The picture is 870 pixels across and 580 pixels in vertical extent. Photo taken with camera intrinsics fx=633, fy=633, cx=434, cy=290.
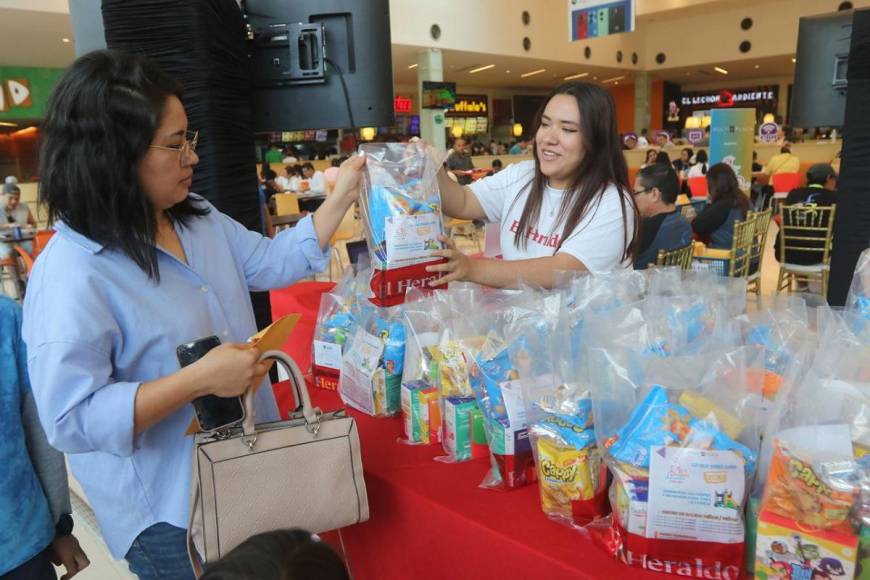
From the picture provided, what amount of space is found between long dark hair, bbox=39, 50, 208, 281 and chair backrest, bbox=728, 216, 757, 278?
411cm

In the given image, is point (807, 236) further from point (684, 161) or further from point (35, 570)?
point (684, 161)

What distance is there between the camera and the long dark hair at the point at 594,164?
1646 mm

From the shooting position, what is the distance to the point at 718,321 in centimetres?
121

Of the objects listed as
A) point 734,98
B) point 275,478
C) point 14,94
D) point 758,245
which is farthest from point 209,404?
point 734,98

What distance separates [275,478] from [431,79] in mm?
12389

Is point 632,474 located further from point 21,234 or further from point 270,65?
point 21,234

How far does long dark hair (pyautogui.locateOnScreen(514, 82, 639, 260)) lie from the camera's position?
165 cm

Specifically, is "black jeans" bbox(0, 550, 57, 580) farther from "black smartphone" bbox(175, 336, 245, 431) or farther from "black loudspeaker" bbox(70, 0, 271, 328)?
"black loudspeaker" bbox(70, 0, 271, 328)

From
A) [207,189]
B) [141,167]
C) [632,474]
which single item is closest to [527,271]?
[632,474]

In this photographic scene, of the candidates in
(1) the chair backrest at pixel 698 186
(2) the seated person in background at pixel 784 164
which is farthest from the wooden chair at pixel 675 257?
(2) the seated person in background at pixel 784 164

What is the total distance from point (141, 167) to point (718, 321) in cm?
106

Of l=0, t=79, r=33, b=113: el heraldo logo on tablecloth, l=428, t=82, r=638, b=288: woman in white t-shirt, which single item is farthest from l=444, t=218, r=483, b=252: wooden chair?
l=0, t=79, r=33, b=113: el heraldo logo on tablecloth

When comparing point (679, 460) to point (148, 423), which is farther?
point (148, 423)

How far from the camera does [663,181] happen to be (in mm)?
3980
